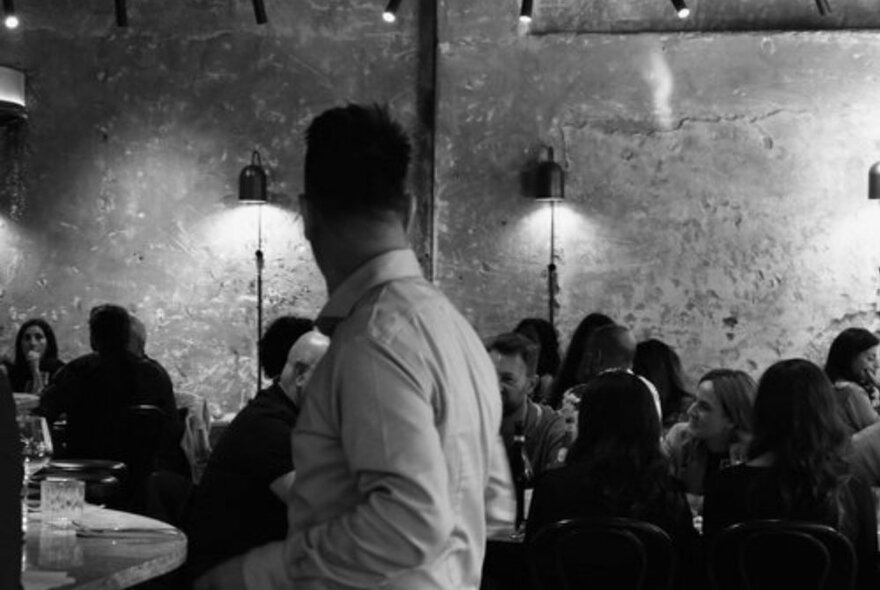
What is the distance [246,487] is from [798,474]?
1661 mm

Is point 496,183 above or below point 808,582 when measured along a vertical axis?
above

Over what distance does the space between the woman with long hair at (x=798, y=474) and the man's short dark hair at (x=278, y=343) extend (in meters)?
1.33

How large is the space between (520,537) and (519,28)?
18.6 feet

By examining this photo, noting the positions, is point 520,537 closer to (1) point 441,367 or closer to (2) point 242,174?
(1) point 441,367

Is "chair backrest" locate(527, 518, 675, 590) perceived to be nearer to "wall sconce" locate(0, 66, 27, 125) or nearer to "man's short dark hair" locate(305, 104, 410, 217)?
"man's short dark hair" locate(305, 104, 410, 217)

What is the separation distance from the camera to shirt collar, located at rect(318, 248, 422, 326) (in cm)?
200

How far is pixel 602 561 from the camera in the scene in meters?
4.39

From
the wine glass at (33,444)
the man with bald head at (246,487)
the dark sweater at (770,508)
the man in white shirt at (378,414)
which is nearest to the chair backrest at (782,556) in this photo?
the dark sweater at (770,508)

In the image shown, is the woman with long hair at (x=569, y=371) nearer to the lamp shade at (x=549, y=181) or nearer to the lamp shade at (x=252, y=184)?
the lamp shade at (x=549, y=181)

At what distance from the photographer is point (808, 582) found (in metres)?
4.36

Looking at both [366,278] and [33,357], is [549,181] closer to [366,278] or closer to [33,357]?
[33,357]

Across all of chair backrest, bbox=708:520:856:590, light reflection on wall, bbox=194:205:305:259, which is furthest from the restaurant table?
light reflection on wall, bbox=194:205:305:259

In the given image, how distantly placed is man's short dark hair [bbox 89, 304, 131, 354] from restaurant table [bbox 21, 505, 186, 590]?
3.83m

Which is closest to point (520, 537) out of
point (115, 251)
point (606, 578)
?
point (606, 578)
